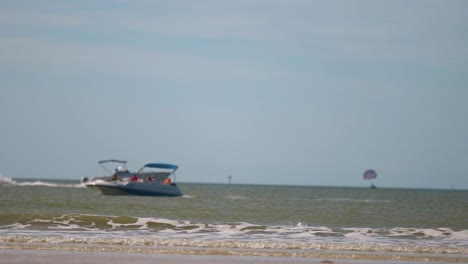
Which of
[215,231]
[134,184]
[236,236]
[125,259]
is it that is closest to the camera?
[125,259]

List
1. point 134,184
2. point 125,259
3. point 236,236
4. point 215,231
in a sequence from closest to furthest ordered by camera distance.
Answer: point 125,259
point 236,236
point 215,231
point 134,184

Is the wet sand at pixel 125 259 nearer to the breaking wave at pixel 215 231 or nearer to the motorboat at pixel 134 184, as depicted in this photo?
the breaking wave at pixel 215 231

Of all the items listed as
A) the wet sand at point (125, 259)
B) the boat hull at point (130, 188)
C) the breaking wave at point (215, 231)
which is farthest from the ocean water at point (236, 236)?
the boat hull at point (130, 188)

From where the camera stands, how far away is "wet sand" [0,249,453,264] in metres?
24.4

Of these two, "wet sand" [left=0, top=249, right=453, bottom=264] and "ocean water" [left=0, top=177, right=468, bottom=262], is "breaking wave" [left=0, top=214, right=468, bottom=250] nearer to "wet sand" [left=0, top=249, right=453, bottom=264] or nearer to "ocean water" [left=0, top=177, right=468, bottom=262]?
"ocean water" [left=0, top=177, right=468, bottom=262]

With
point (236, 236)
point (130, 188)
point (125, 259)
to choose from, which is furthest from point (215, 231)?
point (130, 188)

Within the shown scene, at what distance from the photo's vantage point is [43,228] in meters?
39.4

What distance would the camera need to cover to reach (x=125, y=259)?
25.1m

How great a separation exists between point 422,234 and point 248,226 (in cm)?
850

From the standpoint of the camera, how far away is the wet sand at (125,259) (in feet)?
79.9

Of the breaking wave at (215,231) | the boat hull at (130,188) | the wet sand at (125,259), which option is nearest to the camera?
the wet sand at (125,259)

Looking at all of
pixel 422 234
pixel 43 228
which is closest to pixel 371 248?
pixel 422 234

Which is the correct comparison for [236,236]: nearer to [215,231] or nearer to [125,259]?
[215,231]

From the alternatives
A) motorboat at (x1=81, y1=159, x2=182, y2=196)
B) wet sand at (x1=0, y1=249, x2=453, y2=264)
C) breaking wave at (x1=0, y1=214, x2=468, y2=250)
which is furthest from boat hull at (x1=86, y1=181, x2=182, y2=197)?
wet sand at (x1=0, y1=249, x2=453, y2=264)
